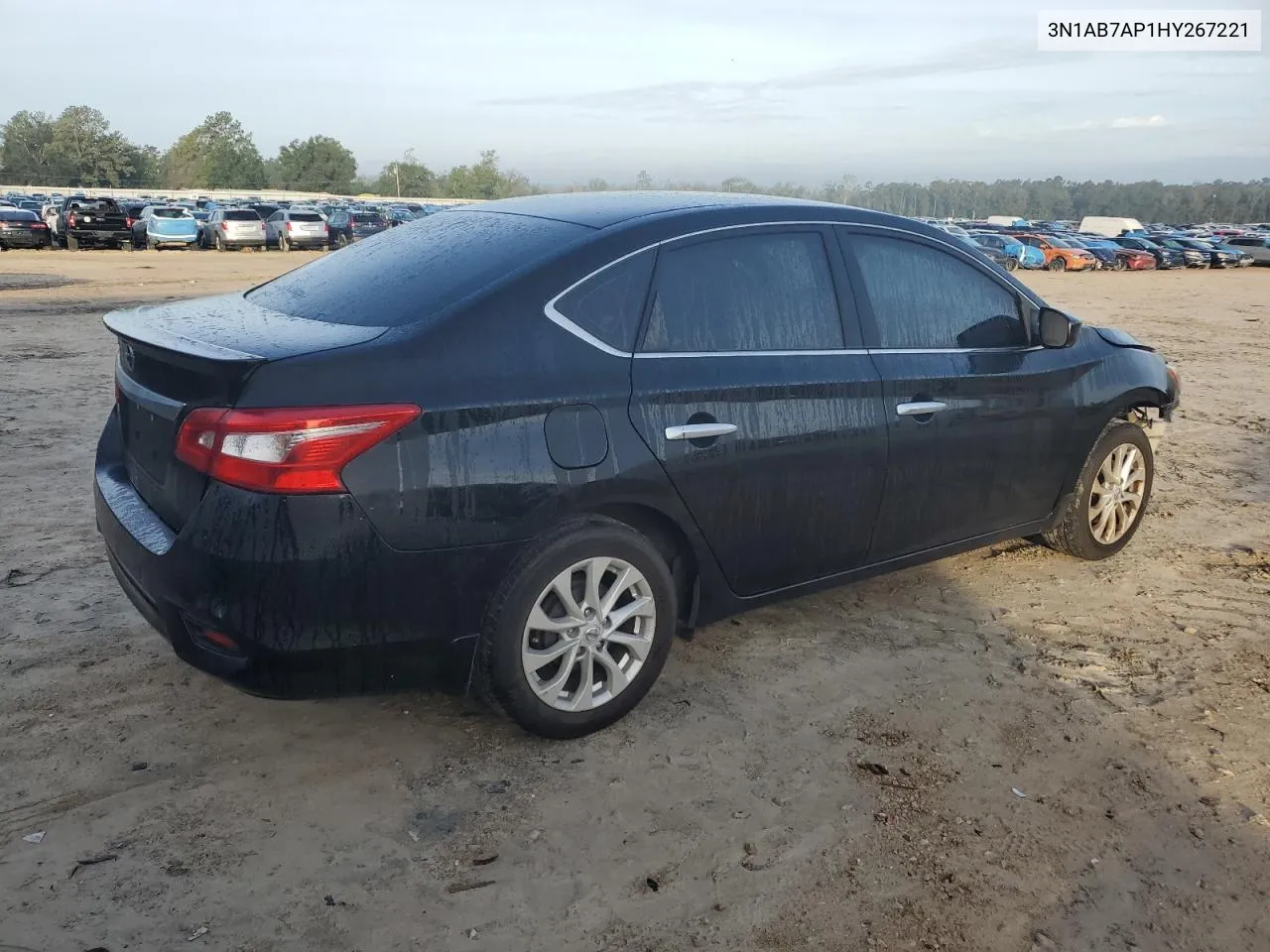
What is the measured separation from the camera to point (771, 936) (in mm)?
2576

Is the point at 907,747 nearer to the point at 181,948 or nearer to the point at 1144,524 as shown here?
the point at 181,948

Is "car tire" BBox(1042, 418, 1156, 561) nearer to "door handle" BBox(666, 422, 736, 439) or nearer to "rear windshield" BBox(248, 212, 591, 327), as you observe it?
"door handle" BBox(666, 422, 736, 439)

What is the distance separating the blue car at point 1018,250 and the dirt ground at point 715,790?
35405 millimetres

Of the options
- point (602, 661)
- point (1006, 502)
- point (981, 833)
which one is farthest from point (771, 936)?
point (1006, 502)

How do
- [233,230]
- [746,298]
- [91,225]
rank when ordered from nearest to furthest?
[746,298] < [91,225] < [233,230]

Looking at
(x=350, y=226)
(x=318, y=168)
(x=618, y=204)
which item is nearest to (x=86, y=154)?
(x=318, y=168)

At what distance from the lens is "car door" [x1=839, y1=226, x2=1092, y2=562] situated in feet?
13.3

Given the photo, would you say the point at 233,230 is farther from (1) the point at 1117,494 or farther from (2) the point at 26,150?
(2) the point at 26,150

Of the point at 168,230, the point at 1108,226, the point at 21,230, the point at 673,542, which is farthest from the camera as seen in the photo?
the point at 1108,226

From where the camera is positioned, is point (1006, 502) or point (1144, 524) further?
point (1144, 524)

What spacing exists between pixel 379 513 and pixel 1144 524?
4.73 meters

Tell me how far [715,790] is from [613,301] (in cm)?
155

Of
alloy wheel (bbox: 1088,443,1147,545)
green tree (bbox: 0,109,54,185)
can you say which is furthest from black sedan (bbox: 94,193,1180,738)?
green tree (bbox: 0,109,54,185)

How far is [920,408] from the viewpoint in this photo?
4.06 metres
